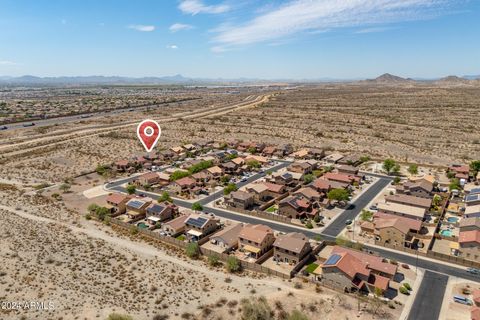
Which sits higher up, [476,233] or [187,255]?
[476,233]

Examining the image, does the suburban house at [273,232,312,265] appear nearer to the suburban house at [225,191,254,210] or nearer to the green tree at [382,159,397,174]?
the suburban house at [225,191,254,210]

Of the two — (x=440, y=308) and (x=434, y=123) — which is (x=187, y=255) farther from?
(x=434, y=123)

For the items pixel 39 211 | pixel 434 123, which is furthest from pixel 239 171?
pixel 434 123

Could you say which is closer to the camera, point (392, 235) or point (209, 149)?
point (392, 235)

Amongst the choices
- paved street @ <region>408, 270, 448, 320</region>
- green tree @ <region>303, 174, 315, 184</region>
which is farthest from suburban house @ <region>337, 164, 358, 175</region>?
paved street @ <region>408, 270, 448, 320</region>

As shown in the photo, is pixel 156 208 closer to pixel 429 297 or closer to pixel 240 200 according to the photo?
pixel 240 200

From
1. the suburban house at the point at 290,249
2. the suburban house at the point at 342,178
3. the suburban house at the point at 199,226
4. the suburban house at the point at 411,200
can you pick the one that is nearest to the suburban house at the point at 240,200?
the suburban house at the point at 199,226

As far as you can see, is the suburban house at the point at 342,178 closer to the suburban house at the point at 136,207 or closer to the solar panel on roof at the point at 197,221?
the solar panel on roof at the point at 197,221
